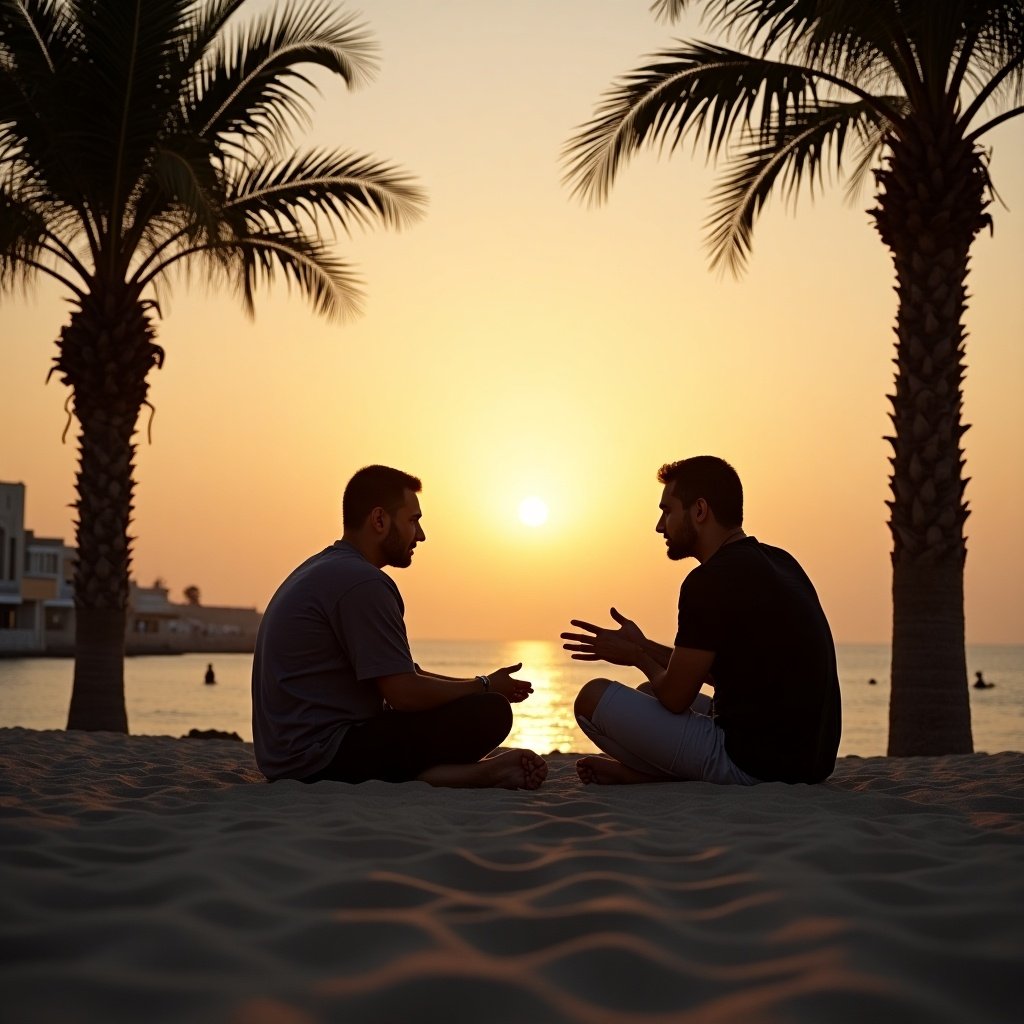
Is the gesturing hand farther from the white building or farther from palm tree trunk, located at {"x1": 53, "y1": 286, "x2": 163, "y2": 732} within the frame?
the white building

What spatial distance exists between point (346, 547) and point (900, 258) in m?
6.64

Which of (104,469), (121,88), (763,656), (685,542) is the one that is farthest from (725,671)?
(121,88)

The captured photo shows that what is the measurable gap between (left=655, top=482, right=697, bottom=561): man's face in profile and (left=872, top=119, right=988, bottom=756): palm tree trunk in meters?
4.81

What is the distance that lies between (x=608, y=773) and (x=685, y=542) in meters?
1.17

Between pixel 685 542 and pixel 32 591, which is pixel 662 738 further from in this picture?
pixel 32 591

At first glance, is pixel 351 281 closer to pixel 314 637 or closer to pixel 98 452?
pixel 98 452

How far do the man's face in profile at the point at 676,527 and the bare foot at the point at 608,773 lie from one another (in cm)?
101

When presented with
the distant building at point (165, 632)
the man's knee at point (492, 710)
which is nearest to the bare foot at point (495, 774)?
the man's knee at point (492, 710)

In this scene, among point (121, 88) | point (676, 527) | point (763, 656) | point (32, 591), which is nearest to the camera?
point (763, 656)

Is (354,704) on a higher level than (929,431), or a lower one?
lower

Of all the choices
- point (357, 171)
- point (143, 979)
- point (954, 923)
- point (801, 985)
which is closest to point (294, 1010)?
point (143, 979)

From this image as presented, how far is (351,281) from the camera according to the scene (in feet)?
42.9

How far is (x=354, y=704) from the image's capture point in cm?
493

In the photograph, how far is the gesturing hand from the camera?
512 centimetres
